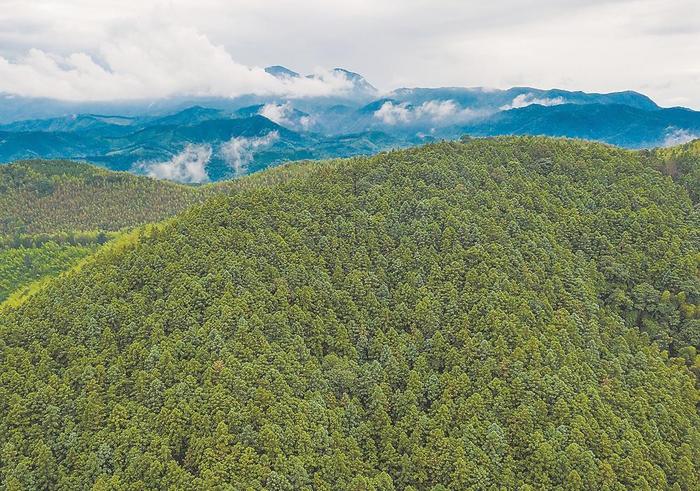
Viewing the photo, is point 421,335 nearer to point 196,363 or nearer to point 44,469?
point 196,363

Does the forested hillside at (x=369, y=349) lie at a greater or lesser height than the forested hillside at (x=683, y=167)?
lesser

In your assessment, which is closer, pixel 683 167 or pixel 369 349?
pixel 369 349

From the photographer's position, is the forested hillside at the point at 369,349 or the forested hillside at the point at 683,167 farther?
the forested hillside at the point at 683,167

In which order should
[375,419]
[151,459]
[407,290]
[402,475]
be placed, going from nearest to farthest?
1. [151,459]
2. [402,475]
3. [375,419]
4. [407,290]

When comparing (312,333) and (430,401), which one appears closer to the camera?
(430,401)

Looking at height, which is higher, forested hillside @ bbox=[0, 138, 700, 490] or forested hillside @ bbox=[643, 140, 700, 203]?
forested hillside @ bbox=[643, 140, 700, 203]

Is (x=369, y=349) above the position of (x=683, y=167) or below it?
below

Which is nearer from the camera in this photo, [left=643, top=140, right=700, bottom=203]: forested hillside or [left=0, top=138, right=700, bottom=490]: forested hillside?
[left=0, top=138, right=700, bottom=490]: forested hillside

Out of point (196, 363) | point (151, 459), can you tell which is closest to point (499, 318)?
point (196, 363)
